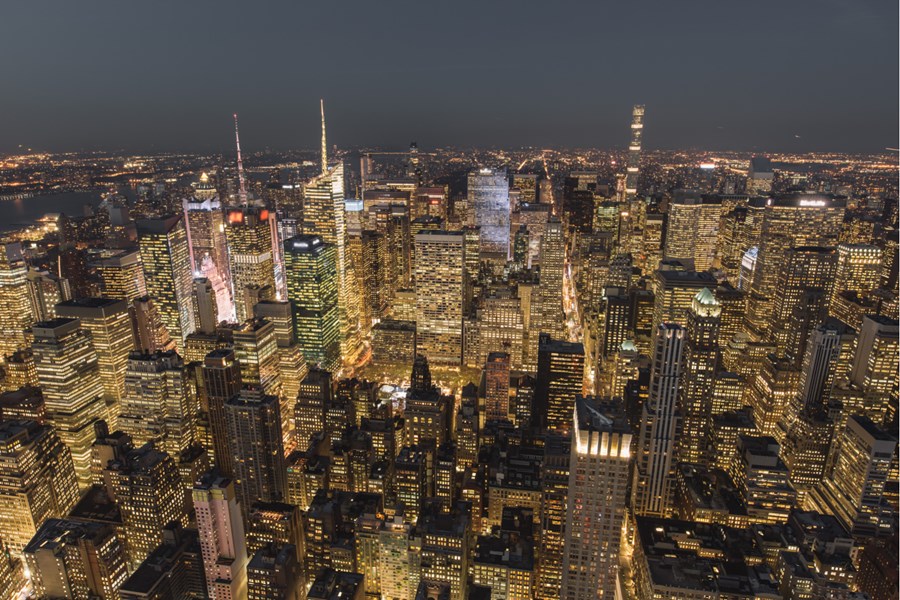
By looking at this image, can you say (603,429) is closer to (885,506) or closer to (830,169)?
(885,506)

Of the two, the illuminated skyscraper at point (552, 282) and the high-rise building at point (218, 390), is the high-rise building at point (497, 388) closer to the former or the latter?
the illuminated skyscraper at point (552, 282)

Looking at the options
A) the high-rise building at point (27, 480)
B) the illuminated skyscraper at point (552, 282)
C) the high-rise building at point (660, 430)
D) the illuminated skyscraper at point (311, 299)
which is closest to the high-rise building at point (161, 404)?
the high-rise building at point (27, 480)

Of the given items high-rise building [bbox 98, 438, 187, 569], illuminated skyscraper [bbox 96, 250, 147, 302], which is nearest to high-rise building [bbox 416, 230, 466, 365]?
illuminated skyscraper [bbox 96, 250, 147, 302]

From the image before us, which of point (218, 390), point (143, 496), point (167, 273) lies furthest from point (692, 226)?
point (143, 496)

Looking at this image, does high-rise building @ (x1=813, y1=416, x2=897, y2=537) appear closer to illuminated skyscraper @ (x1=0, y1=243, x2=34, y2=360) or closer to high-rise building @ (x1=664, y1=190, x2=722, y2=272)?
high-rise building @ (x1=664, y1=190, x2=722, y2=272)

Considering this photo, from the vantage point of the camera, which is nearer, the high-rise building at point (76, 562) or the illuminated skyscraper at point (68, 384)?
the high-rise building at point (76, 562)

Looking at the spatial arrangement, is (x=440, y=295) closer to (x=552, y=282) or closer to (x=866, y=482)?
(x=552, y=282)
